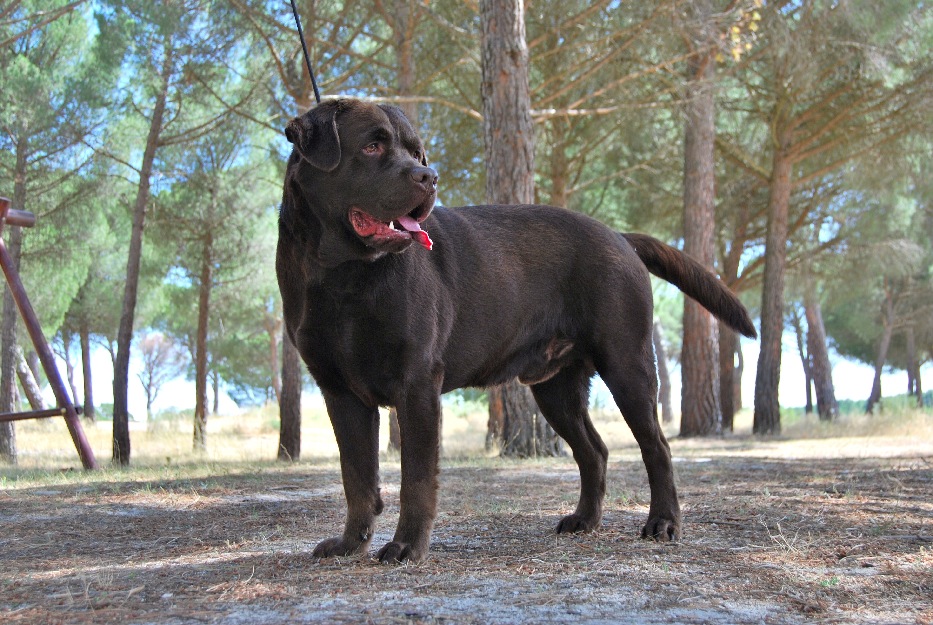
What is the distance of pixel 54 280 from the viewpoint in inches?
806

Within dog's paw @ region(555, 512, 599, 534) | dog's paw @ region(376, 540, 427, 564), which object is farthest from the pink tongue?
dog's paw @ region(555, 512, 599, 534)

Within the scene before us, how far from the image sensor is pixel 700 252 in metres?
14.6

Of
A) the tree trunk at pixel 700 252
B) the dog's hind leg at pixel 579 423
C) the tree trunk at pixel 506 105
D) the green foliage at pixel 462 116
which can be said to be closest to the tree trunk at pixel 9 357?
the green foliage at pixel 462 116

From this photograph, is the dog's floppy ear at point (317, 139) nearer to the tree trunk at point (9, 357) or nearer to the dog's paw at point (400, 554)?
the dog's paw at point (400, 554)

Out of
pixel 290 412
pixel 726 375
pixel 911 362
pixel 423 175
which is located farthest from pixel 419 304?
pixel 911 362

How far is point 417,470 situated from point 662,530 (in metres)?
1.19

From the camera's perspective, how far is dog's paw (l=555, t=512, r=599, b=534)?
4.12m

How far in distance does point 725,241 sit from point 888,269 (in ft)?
11.4

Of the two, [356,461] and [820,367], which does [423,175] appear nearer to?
[356,461]

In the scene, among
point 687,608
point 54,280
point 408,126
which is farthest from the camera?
point 54,280

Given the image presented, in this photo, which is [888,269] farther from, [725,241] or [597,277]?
[597,277]

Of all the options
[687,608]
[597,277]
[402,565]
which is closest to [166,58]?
[597,277]

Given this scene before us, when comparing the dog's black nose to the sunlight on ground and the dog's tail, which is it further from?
the sunlight on ground

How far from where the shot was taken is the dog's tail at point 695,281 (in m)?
4.57
